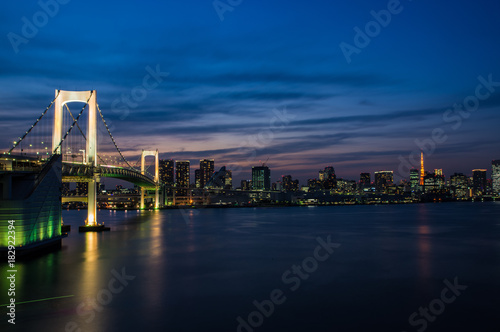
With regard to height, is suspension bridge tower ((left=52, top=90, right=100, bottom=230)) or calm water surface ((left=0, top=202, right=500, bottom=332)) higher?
suspension bridge tower ((left=52, top=90, right=100, bottom=230))

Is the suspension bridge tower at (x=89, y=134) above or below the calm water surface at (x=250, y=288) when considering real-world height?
above

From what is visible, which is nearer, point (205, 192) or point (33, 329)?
point (33, 329)

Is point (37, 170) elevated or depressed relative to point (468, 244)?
elevated

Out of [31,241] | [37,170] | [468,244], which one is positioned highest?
[37,170]

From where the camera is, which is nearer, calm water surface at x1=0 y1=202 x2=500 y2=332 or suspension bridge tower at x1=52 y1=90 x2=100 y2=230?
calm water surface at x1=0 y1=202 x2=500 y2=332

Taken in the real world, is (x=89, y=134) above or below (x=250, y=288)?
above

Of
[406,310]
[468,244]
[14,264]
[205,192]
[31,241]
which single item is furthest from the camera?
[205,192]

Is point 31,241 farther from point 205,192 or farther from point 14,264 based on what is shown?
point 205,192

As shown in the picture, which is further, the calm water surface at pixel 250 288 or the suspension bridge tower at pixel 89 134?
the suspension bridge tower at pixel 89 134

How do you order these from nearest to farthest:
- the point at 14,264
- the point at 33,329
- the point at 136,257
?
the point at 33,329 < the point at 14,264 < the point at 136,257

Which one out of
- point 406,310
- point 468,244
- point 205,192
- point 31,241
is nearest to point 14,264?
point 31,241

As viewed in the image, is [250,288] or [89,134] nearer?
[250,288]
